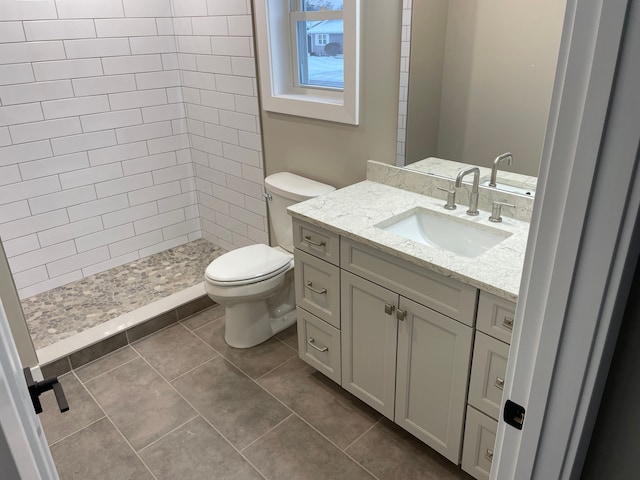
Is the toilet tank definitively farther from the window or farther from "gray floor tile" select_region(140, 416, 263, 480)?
"gray floor tile" select_region(140, 416, 263, 480)

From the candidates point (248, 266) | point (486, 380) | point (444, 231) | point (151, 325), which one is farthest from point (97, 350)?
point (486, 380)

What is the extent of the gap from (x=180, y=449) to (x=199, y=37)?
7.36 feet

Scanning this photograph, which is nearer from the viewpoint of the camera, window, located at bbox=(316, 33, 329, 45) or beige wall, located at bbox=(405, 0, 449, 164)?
beige wall, located at bbox=(405, 0, 449, 164)

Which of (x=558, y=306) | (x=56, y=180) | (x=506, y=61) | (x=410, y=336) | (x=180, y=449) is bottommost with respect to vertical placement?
(x=180, y=449)

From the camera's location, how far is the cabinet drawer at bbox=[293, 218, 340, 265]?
191 centimetres

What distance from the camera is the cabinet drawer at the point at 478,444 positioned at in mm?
1613

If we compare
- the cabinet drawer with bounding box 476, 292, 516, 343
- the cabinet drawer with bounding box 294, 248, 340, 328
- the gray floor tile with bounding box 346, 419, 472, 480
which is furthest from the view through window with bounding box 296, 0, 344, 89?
the gray floor tile with bounding box 346, 419, 472, 480

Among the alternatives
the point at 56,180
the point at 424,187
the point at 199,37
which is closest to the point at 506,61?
the point at 424,187

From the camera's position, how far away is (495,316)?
4.81 ft

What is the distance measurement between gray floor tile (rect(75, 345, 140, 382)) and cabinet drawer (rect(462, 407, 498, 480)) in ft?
5.51

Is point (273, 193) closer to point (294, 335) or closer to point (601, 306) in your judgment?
point (294, 335)

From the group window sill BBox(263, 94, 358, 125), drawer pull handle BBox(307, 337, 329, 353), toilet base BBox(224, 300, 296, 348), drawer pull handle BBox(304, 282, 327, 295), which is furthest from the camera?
toilet base BBox(224, 300, 296, 348)

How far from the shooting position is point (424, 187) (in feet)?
7.04

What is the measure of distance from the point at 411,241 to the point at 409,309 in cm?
23
